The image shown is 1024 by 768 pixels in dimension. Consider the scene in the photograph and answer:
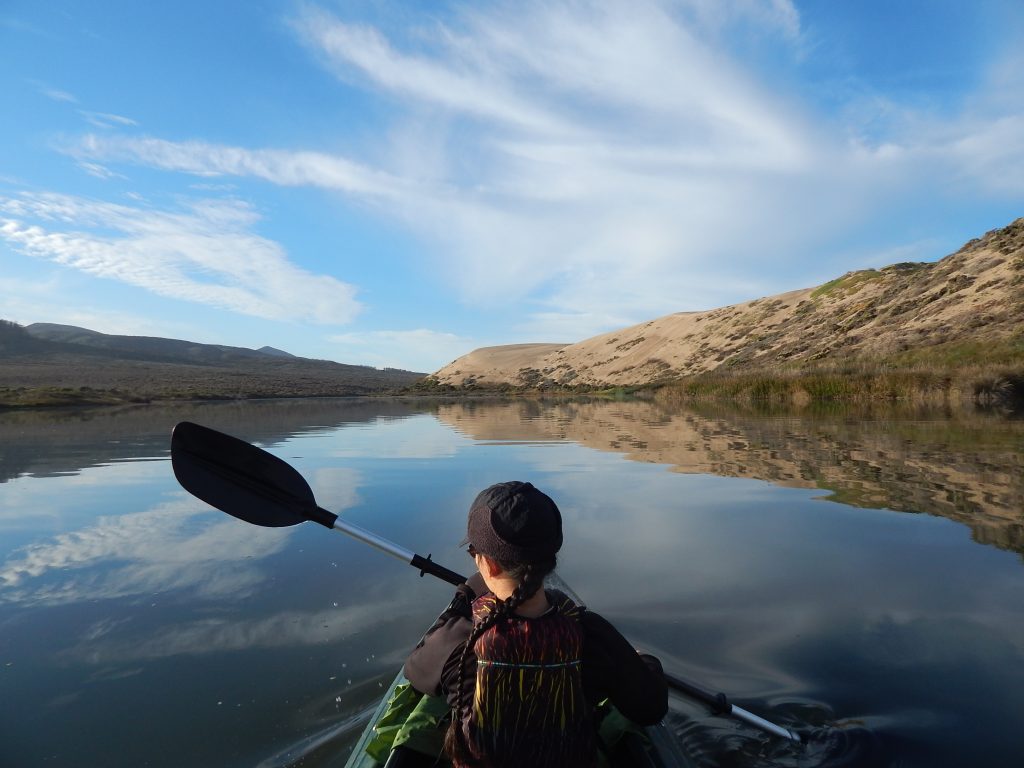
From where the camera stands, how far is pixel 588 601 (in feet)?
14.1

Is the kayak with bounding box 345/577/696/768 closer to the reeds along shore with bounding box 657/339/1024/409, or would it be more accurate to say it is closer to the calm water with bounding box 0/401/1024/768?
the calm water with bounding box 0/401/1024/768

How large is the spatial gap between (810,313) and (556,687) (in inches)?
→ 1682

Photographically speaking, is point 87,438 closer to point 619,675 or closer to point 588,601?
point 588,601

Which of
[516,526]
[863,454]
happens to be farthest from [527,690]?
[863,454]

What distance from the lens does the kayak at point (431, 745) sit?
2.14 metres

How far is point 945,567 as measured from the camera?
4746 millimetres

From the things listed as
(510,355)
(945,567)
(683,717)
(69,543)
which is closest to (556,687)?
(683,717)

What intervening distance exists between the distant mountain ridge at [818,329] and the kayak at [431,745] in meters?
22.3

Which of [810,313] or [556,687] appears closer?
[556,687]

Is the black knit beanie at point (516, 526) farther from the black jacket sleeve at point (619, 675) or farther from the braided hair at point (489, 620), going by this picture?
the black jacket sleeve at point (619, 675)

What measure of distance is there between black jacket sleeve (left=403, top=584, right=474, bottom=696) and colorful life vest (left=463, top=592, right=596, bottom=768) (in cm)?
13

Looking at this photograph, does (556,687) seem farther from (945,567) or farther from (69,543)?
(69,543)

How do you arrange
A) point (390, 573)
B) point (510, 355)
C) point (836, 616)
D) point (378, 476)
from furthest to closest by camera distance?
point (510, 355), point (378, 476), point (390, 573), point (836, 616)

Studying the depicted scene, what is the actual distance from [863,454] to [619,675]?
961 centimetres
